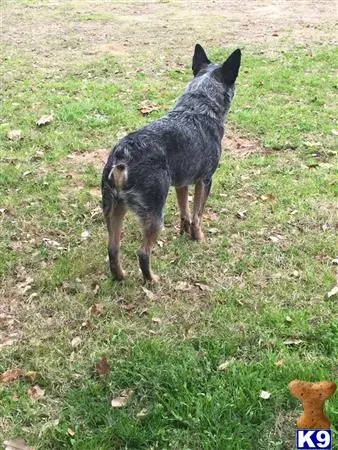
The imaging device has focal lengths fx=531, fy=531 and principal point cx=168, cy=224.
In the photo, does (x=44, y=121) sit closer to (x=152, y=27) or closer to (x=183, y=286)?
(x=183, y=286)

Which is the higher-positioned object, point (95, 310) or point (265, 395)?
point (265, 395)

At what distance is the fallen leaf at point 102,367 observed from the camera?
12.7 feet

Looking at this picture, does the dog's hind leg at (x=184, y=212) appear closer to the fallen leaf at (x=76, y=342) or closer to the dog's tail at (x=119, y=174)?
the dog's tail at (x=119, y=174)

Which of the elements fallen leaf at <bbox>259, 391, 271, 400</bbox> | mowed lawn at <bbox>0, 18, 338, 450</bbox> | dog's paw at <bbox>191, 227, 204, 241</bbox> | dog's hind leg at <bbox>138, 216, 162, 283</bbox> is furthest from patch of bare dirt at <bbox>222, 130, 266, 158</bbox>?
fallen leaf at <bbox>259, 391, 271, 400</bbox>

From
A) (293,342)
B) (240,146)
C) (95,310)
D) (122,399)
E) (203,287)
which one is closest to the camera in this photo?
(122,399)

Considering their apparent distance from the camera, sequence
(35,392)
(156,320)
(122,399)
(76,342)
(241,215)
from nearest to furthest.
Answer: (122,399) → (35,392) → (76,342) → (156,320) → (241,215)

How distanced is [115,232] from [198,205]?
111 cm

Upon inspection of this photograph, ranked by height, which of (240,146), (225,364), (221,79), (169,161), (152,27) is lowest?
(225,364)

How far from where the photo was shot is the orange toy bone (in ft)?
9.51

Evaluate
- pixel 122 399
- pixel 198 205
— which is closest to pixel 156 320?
pixel 122 399

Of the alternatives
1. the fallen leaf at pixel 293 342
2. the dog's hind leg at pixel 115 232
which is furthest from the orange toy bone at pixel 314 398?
the dog's hind leg at pixel 115 232

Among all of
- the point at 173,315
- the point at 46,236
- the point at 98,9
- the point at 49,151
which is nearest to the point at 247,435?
the point at 173,315

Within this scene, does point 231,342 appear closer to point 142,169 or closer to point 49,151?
point 142,169

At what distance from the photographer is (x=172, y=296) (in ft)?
15.5
